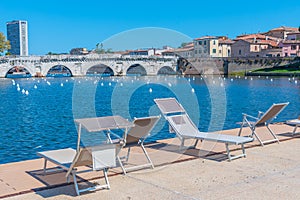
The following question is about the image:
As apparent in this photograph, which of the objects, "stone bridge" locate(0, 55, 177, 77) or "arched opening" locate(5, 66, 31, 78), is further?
"arched opening" locate(5, 66, 31, 78)

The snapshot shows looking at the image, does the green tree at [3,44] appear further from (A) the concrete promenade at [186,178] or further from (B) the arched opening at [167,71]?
(A) the concrete promenade at [186,178]

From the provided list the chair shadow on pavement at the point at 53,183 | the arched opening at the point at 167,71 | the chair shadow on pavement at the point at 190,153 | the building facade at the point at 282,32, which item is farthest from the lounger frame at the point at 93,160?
the building facade at the point at 282,32

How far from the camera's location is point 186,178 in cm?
559

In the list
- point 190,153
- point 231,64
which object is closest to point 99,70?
point 231,64

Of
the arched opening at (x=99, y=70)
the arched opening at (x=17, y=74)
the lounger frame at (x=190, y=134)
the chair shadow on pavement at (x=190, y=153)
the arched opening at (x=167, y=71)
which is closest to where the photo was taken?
the lounger frame at (x=190, y=134)

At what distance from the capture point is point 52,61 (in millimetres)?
78375

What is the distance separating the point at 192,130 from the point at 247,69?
7416 cm

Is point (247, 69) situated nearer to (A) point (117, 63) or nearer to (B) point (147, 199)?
(A) point (117, 63)

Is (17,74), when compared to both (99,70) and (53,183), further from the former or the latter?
(53,183)

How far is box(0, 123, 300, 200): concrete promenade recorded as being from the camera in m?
4.90

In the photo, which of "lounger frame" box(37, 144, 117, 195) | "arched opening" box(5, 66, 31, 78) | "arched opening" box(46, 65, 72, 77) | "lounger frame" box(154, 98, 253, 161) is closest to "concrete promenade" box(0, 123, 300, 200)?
"lounger frame" box(37, 144, 117, 195)

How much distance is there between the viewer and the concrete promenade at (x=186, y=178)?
4.90 metres

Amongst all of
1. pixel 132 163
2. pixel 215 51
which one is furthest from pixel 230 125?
pixel 215 51

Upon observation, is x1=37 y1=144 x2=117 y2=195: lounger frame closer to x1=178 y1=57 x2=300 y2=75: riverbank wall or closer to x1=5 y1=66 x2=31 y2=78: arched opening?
x1=178 y1=57 x2=300 y2=75: riverbank wall
